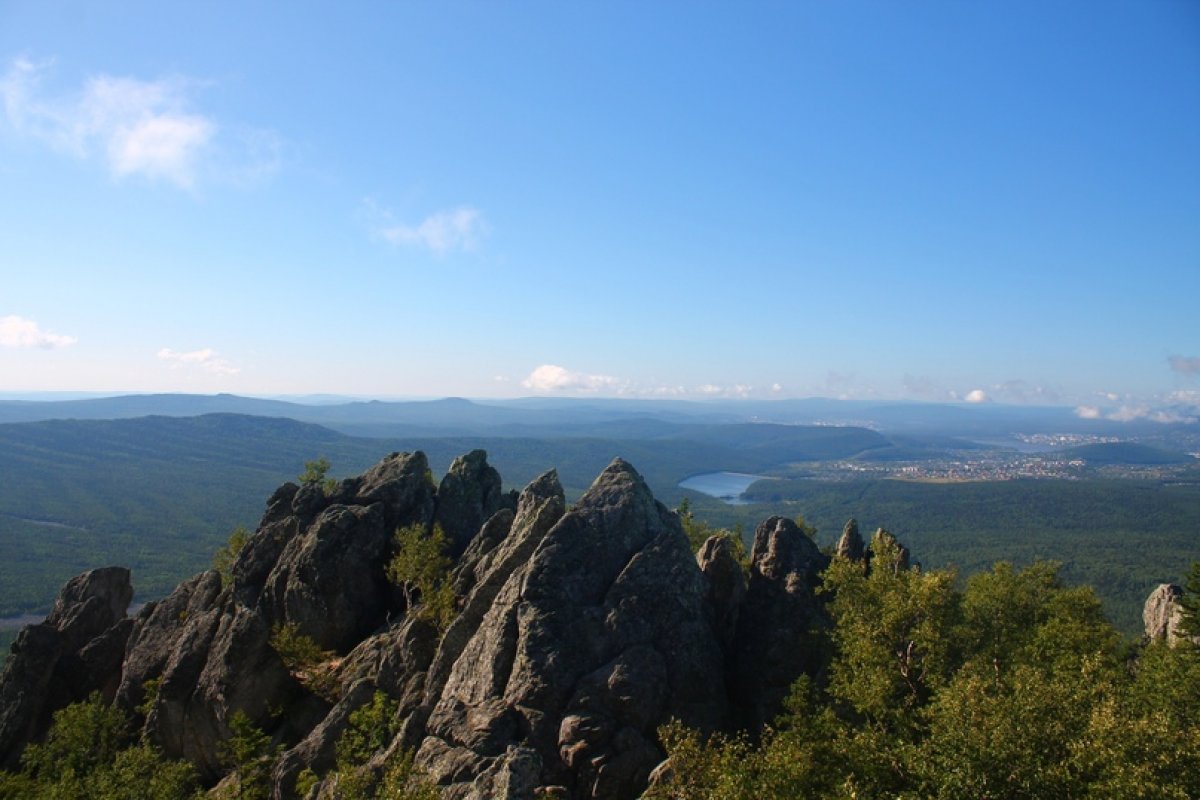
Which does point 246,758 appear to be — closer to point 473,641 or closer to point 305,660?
point 305,660

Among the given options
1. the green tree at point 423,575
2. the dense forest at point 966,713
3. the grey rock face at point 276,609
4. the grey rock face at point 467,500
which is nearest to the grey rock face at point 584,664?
the green tree at point 423,575

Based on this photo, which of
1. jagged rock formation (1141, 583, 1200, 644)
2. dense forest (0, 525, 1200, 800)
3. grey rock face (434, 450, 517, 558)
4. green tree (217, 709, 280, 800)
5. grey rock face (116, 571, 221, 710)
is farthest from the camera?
grey rock face (434, 450, 517, 558)

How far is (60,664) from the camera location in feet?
193

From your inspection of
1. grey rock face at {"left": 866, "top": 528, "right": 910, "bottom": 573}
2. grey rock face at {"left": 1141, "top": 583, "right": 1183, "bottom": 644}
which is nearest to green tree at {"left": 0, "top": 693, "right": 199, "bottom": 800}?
grey rock face at {"left": 866, "top": 528, "right": 910, "bottom": 573}

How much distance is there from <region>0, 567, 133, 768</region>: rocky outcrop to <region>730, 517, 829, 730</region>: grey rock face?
5559 centimetres

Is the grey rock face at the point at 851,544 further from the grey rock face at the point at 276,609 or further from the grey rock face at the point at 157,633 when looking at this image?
the grey rock face at the point at 157,633

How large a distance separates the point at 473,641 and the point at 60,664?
4472cm

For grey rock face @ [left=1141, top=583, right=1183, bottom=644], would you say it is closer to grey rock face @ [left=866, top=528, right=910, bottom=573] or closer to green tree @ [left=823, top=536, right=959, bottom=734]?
grey rock face @ [left=866, top=528, right=910, bottom=573]

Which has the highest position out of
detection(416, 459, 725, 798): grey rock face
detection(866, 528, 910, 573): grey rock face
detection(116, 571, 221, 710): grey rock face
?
detection(866, 528, 910, 573): grey rock face

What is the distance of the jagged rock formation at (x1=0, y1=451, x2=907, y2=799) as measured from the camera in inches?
1415

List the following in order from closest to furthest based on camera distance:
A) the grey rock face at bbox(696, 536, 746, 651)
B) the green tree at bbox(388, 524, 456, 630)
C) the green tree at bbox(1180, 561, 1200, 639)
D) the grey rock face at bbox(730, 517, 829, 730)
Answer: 1. the grey rock face at bbox(730, 517, 829, 730)
2. the green tree at bbox(1180, 561, 1200, 639)
3. the grey rock face at bbox(696, 536, 746, 651)
4. the green tree at bbox(388, 524, 456, 630)

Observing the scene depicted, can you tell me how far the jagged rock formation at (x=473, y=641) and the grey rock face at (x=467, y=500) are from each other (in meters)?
0.31

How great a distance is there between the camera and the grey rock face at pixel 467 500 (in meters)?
64.9

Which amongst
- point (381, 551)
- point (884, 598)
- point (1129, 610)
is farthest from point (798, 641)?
point (1129, 610)
